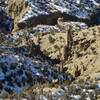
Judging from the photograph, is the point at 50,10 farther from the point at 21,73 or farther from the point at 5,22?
the point at 21,73

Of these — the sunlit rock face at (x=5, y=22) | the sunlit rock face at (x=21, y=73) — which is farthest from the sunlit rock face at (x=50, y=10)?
the sunlit rock face at (x=21, y=73)

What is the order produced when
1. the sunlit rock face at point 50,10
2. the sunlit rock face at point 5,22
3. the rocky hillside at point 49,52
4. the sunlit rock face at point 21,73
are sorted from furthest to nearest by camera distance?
the sunlit rock face at point 5,22 → the sunlit rock face at point 50,10 → the sunlit rock face at point 21,73 → the rocky hillside at point 49,52

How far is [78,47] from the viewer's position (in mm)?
79562

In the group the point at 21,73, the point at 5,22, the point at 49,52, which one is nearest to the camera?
the point at 21,73

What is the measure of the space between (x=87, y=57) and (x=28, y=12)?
46989 millimetres

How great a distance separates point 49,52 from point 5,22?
4051 cm

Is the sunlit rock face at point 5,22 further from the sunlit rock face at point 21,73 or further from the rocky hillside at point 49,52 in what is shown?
the sunlit rock face at point 21,73

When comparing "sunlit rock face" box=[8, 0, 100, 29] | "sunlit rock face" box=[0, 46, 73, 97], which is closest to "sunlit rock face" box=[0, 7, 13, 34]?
"sunlit rock face" box=[8, 0, 100, 29]

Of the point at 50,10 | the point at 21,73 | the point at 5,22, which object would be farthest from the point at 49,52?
the point at 5,22

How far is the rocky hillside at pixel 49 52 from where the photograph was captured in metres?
36.9

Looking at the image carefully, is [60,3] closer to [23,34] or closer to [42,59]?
[23,34]

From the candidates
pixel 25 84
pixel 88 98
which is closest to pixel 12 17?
pixel 25 84

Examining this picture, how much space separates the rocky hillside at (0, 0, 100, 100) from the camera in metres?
36.9

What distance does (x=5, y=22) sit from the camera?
12238cm
